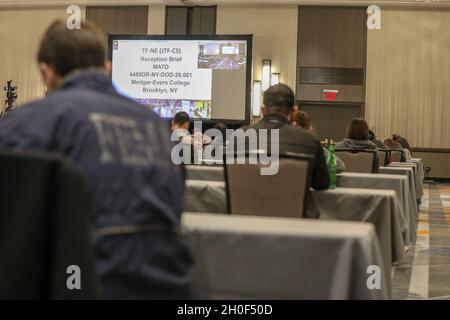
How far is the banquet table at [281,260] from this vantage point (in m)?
1.51

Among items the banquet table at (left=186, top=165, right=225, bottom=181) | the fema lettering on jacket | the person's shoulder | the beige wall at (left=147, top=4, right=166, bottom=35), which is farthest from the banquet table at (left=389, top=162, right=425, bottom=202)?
the beige wall at (left=147, top=4, right=166, bottom=35)

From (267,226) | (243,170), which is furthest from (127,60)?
(267,226)

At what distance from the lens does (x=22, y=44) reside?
15.5 m

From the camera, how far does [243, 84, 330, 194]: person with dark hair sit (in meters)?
2.68

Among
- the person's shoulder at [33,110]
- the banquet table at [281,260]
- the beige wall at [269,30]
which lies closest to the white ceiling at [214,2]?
the beige wall at [269,30]

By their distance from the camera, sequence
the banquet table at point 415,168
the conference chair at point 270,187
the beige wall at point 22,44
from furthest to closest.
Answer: the beige wall at point 22,44 < the banquet table at point 415,168 < the conference chair at point 270,187

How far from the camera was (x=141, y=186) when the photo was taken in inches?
45.9

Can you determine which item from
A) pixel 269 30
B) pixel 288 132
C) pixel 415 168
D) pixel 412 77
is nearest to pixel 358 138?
pixel 415 168

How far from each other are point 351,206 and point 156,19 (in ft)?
42.3

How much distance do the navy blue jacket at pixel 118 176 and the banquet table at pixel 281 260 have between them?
355 mm

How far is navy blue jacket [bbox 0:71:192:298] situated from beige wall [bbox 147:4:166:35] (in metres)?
13.9

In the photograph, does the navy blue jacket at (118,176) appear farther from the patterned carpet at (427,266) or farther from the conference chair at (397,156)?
the conference chair at (397,156)

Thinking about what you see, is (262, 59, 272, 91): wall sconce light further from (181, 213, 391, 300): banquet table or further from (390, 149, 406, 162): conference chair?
(181, 213, 391, 300): banquet table
